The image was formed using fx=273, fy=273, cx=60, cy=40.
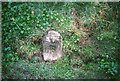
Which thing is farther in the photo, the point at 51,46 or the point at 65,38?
the point at 65,38

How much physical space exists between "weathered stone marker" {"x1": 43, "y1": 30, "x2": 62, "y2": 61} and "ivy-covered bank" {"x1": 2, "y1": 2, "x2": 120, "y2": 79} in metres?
0.11

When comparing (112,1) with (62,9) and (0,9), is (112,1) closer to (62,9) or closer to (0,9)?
(62,9)

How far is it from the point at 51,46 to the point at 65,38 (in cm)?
36

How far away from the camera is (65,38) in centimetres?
508

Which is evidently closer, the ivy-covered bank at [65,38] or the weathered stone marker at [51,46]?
the ivy-covered bank at [65,38]

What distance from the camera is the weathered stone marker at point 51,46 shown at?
486cm

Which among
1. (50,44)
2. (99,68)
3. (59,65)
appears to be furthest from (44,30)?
(99,68)

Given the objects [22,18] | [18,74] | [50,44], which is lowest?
[18,74]

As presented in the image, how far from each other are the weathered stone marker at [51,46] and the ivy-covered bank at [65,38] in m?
0.11

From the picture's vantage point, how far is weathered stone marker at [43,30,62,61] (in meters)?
4.86

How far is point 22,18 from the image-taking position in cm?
Answer: 506

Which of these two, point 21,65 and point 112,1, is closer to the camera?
point 21,65

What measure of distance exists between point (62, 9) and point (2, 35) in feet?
4.02

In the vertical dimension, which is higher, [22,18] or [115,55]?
[22,18]
